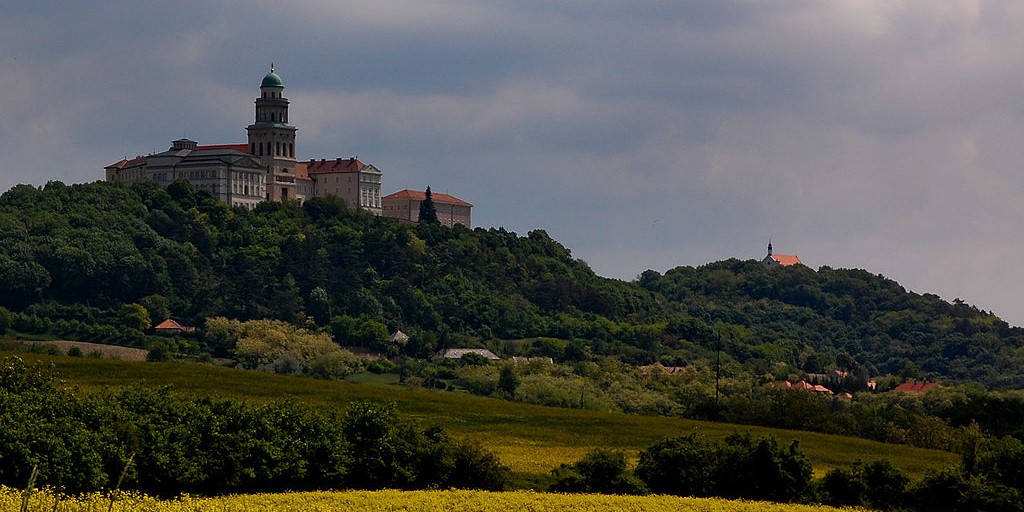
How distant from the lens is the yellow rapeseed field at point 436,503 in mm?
48781

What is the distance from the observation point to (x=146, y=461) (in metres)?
54.8

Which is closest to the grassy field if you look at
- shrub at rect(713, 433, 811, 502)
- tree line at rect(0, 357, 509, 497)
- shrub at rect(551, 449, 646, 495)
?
shrub at rect(551, 449, 646, 495)

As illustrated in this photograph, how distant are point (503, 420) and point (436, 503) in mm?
36515

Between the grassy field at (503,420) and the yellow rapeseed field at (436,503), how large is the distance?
16.0 meters

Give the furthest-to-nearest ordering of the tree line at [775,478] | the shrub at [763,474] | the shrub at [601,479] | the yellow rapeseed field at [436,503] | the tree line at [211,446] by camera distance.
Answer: the shrub at [763,474]
the shrub at [601,479]
the tree line at [775,478]
the tree line at [211,446]
the yellow rapeseed field at [436,503]

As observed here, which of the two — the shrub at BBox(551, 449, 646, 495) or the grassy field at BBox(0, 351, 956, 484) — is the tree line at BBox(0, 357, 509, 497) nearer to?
the shrub at BBox(551, 449, 646, 495)

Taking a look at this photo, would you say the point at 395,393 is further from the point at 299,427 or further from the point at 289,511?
the point at 289,511

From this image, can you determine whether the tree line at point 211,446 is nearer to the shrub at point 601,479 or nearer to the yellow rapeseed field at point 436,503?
the yellow rapeseed field at point 436,503

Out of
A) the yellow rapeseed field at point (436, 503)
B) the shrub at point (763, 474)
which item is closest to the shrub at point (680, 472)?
the shrub at point (763, 474)

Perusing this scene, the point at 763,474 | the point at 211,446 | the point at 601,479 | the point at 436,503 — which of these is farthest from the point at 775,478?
Answer: the point at 211,446

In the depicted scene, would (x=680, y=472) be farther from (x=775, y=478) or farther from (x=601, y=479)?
(x=775, y=478)

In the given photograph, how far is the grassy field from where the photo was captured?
80.2m

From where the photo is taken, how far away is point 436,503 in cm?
5369

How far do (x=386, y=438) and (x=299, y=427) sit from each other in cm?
344
